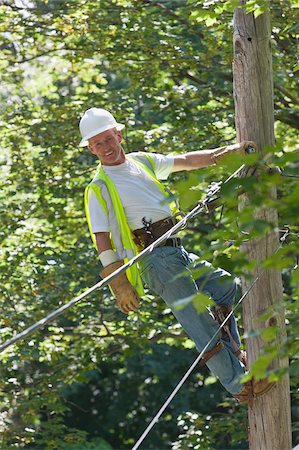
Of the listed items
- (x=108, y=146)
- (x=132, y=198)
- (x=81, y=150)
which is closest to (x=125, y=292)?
(x=132, y=198)

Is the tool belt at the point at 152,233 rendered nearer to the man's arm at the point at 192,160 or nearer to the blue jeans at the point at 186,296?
the blue jeans at the point at 186,296

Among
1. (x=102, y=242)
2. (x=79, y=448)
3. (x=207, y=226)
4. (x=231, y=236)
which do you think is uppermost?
(x=207, y=226)

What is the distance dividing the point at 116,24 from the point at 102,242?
17.9ft

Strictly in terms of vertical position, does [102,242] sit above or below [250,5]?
below

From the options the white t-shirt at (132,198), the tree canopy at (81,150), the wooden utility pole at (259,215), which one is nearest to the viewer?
the white t-shirt at (132,198)

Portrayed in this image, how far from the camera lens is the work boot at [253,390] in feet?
18.0

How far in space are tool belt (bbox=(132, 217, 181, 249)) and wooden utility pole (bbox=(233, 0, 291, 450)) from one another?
0.37 meters

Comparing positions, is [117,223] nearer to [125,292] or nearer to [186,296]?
[125,292]

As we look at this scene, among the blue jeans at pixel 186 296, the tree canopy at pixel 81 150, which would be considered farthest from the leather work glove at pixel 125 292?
the tree canopy at pixel 81 150

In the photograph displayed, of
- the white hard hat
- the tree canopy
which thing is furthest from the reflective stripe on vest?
the tree canopy

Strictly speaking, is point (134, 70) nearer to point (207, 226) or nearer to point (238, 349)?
point (207, 226)

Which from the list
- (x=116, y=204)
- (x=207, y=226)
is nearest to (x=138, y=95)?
(x=207, y=226)

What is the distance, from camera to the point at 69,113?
10.6 metres

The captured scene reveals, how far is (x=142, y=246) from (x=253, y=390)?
2.78ft
